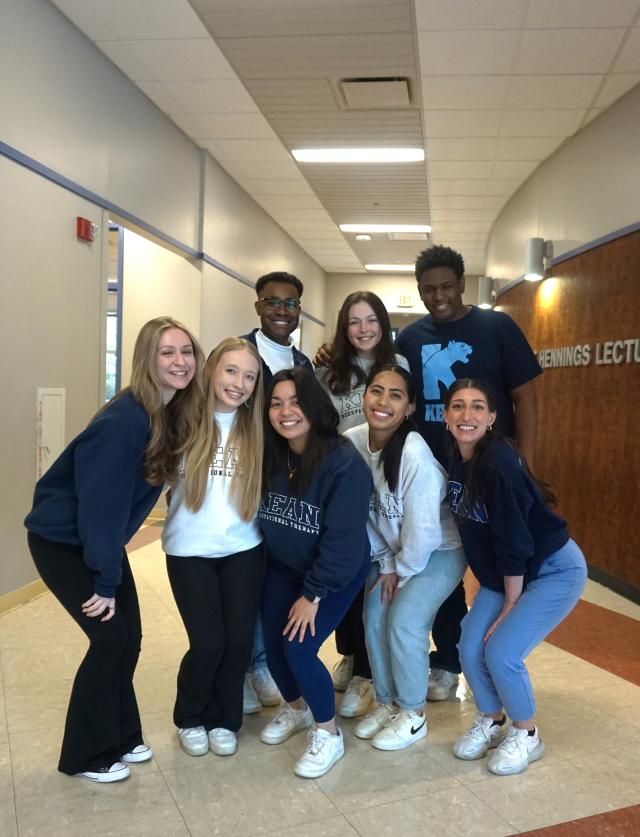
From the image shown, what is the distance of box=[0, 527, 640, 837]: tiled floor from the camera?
1979 millimetres

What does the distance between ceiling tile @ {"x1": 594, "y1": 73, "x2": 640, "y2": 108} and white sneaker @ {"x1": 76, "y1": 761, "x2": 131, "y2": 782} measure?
4.86 m

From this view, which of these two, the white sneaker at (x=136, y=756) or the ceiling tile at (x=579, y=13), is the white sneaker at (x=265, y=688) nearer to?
the white sneaker at (x=136, y=756)

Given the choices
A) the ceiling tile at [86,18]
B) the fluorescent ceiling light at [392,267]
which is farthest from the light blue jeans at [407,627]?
the fluorescent ceiling light at [392,267]

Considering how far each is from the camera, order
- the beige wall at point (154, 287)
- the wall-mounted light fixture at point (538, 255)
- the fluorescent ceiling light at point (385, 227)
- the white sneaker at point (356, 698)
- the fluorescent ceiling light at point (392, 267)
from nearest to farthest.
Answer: the white sneaker at point (356, 698) → the wall-mounted light fixture at point (538, 255) → the beige wall at point (154, 287) → the fluorescent ceiling light at point (385, 227) → the fluorescent ceiling light at point (392, 267)

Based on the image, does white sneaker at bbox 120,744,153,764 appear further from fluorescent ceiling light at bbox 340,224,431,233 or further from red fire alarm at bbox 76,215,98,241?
fluorescent ceiling light at bbox 340,224,431,233

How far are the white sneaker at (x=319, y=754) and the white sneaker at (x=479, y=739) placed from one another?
401 mm

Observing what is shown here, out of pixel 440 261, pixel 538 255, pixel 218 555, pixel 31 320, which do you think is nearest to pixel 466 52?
pixel 538 255

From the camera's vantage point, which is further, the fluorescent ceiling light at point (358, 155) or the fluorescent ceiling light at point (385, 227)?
the fluorescent ceiling light at point (385, 227)

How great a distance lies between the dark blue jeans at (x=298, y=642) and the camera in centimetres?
228

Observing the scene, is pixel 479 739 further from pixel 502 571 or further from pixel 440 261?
pixel 440 261

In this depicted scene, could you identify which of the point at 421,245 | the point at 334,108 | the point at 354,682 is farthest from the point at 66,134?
the point at 421,245

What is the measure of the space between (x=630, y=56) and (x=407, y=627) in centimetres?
389

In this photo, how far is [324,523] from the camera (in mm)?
2295

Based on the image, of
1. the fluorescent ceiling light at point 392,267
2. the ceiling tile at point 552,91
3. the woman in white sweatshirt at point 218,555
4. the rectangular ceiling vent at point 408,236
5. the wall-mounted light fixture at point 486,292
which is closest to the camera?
the woman in white sweatshirt at point 218,555
